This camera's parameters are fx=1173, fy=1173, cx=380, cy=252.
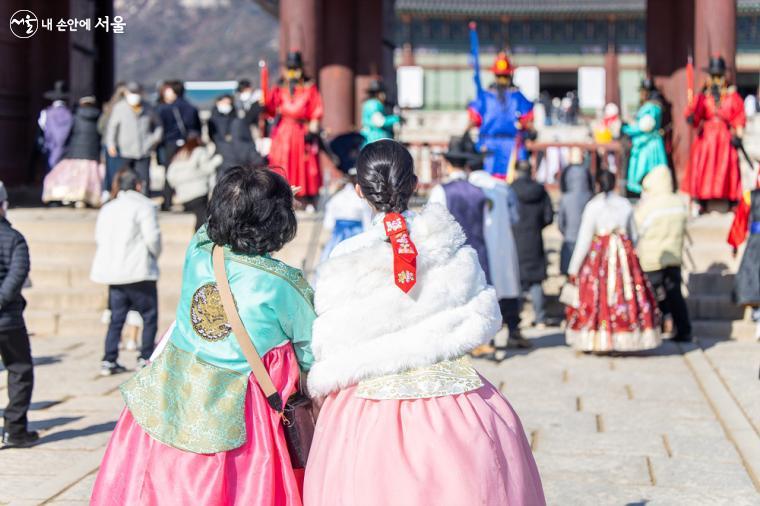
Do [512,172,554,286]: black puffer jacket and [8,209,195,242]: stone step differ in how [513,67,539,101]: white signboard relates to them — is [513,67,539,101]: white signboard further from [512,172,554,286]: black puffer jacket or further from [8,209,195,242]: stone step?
[512,172,554,286]: black puffer jacket

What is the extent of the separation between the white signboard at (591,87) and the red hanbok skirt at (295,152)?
72.3 feet

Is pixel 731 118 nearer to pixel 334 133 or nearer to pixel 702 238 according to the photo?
pixel 702 238

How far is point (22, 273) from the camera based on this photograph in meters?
5.98

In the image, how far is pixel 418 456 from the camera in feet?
10.6

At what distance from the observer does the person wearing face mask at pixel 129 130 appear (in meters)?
13.0

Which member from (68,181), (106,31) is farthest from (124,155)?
(106,31)

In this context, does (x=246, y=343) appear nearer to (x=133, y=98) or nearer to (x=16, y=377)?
(x=16, y=377)

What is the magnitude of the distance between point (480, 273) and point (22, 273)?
3.21m

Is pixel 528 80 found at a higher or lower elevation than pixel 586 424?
higher

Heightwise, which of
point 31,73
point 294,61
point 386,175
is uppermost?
point 31,73

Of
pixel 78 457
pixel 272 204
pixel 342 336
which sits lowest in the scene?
pixel 78 457

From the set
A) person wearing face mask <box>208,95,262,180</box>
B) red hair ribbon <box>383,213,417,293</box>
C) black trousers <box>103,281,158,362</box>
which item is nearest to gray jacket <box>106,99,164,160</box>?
person wearing face mask <box>208,95,262,180</box>

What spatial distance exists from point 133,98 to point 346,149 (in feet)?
14.8

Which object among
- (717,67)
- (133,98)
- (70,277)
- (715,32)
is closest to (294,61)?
(133,98)
